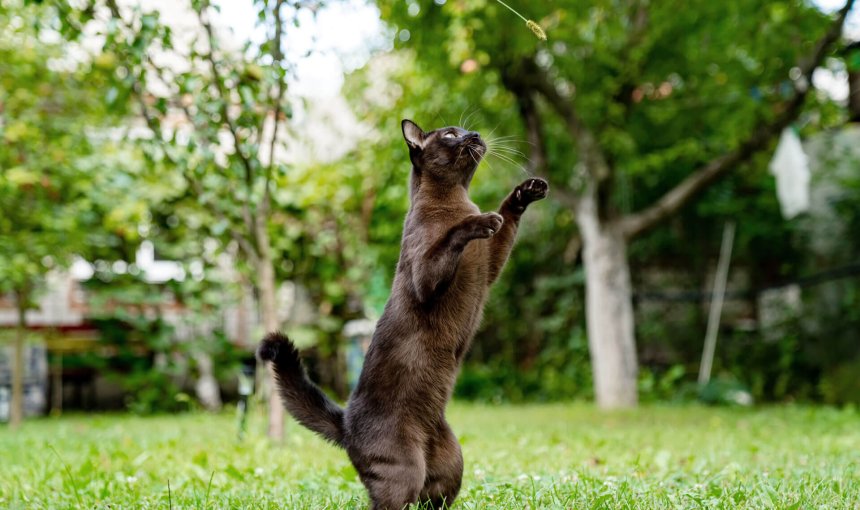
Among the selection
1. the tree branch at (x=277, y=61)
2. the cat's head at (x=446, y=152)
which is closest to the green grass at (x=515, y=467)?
the cat's head at (x=446, y=152)

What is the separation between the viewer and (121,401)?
10.8m

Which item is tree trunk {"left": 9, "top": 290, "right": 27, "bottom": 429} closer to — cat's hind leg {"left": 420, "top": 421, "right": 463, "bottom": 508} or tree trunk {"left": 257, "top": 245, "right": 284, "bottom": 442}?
tree trunk {"left": 257, "top": 245, "right": 284, "bottom": 442}

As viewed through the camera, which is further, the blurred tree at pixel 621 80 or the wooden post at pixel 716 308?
the wooden post at pixel 716 308

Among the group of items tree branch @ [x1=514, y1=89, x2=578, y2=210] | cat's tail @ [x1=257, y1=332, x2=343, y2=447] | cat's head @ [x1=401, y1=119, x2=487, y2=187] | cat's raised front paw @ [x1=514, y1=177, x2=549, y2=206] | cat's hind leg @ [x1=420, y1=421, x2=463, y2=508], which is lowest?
cat's hind leg @ [x1=420, y1=421, x2=463, y2=508]

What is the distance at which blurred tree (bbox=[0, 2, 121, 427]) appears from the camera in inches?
274

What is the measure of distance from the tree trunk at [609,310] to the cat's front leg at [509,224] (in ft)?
19.2

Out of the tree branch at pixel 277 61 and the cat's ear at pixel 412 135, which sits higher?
the tree branch at pixel 277 61

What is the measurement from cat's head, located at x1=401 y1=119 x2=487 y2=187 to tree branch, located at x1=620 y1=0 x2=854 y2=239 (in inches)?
212

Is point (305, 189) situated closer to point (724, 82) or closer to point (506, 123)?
point (506, 123)

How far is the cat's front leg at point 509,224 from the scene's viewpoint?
99.7 inches

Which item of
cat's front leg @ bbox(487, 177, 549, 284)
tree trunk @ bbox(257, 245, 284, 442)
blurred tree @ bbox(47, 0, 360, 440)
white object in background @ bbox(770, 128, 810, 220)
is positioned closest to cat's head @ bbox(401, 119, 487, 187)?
cat's front leg @ bbox(487, 177, 549, 284)

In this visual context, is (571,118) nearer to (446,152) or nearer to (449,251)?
(446,152)

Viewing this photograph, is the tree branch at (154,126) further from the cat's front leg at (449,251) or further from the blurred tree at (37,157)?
the cat's front leg at (449,251)

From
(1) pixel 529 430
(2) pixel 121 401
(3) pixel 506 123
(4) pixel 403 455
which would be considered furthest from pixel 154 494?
(2) pixel 121 401
